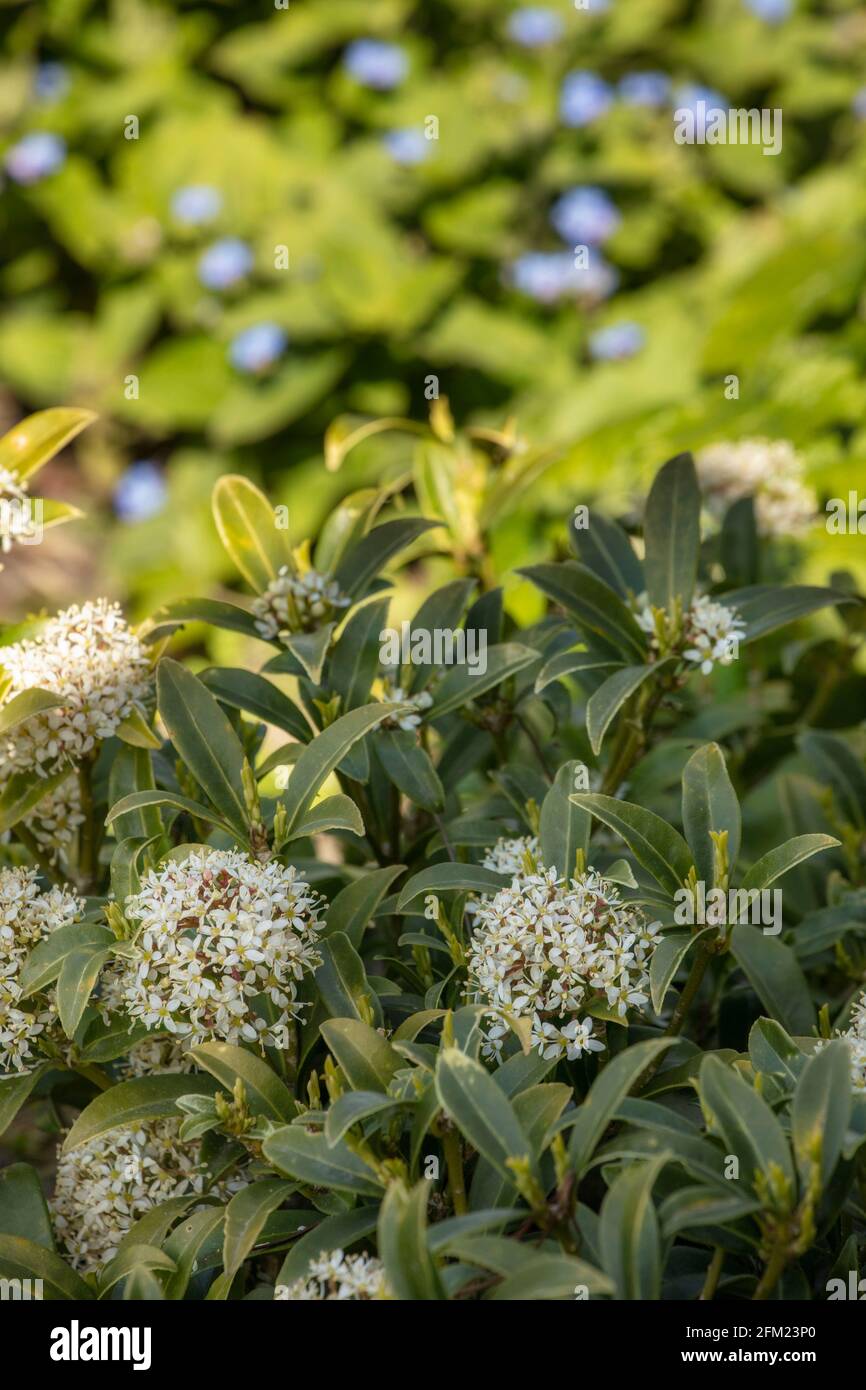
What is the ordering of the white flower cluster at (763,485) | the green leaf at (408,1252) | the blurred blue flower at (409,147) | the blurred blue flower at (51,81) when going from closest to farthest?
the green leaf at (408,1252) → the white flower cluster at (763,485) → the blurred blue flower at (409,147) → the blurred blue flower at (51,81)

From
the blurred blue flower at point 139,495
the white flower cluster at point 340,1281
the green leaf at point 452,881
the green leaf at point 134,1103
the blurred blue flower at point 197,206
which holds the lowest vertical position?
the white flower cluster at point 340,1281

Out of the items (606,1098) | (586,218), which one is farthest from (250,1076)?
(586,218)

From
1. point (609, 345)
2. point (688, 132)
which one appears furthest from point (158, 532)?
point (688, 132)

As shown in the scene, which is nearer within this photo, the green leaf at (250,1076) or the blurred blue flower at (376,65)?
the green leaf at (250,1076)

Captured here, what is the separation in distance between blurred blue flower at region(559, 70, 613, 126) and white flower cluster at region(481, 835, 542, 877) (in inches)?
145

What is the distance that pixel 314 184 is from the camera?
4.23 metres

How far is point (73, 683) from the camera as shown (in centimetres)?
129

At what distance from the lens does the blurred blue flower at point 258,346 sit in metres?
4.07

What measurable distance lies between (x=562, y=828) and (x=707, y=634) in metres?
0.28

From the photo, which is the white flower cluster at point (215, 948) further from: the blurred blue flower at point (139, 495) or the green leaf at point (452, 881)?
the blurred blue flower at point (139, 495)

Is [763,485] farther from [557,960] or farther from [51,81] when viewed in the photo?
[51,81]

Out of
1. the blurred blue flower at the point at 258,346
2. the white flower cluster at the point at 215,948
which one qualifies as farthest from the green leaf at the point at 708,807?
the blurred blue flower at the point at 258,346

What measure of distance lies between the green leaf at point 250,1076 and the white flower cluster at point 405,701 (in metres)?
0.38

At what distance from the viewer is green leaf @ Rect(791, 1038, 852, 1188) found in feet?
3.04
